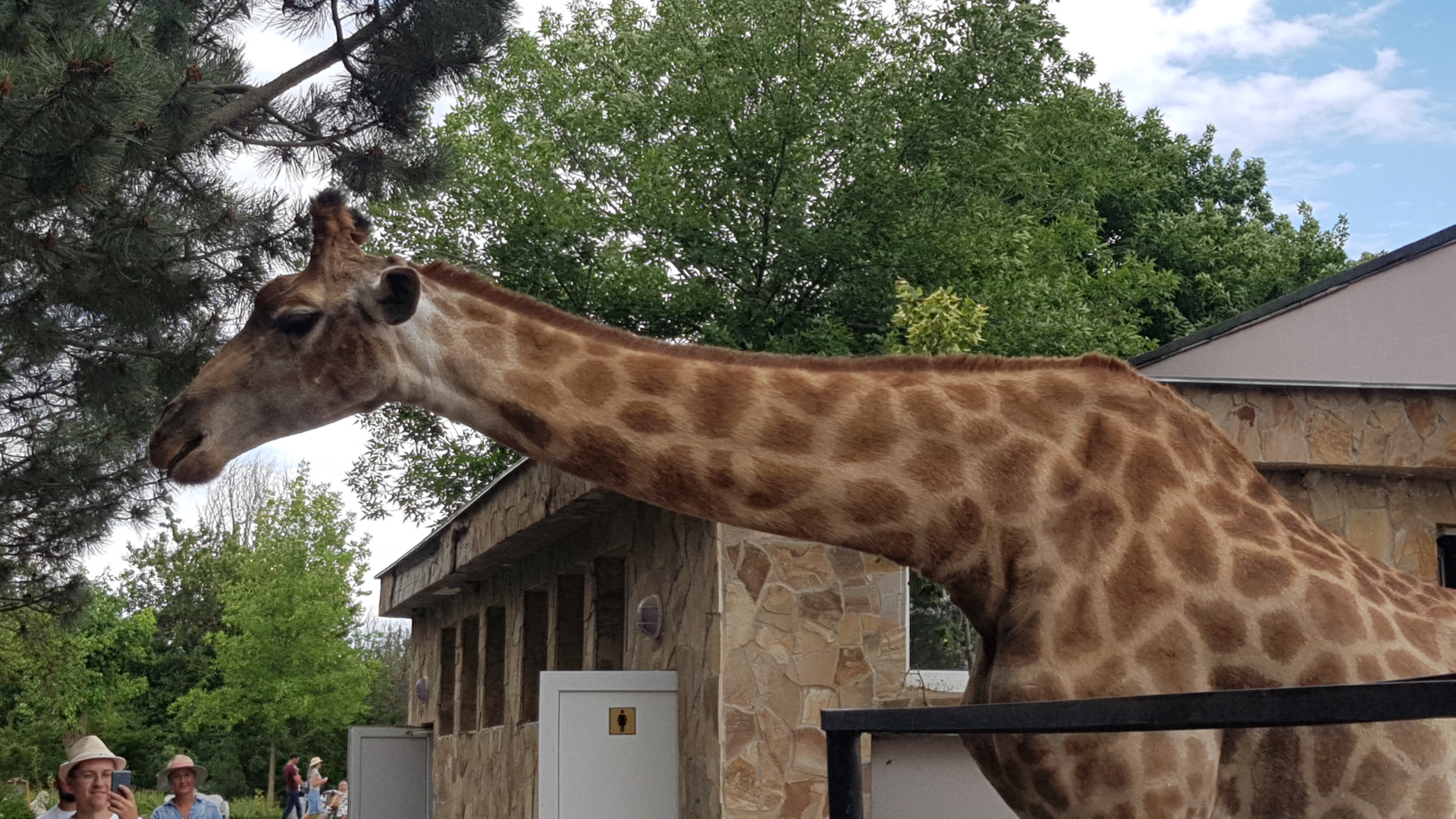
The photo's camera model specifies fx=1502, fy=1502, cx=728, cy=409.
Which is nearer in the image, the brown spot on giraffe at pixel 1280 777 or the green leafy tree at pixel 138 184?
the brown spot on giraffe at pixel 1280 777

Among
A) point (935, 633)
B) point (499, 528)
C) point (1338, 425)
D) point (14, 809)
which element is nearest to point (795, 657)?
point (935, 633)

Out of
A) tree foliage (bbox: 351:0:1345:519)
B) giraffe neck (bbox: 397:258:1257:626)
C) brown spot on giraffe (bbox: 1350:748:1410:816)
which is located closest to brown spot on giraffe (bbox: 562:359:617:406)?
giraffe neck (bbox: 397:258:1257:626)

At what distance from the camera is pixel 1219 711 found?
1.58m

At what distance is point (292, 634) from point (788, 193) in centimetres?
1985

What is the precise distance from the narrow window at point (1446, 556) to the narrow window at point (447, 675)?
39.7 ft

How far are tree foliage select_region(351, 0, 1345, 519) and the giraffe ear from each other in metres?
17.6

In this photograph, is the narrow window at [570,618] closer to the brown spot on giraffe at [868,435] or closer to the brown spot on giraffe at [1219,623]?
the brown spot on giraffe at [868,435]

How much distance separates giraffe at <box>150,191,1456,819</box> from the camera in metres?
3.45

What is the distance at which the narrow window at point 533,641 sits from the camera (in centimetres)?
1414

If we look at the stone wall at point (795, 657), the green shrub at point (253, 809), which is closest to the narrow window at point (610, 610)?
the stone wall at point (795, 657)

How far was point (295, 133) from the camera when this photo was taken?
30.7 ft

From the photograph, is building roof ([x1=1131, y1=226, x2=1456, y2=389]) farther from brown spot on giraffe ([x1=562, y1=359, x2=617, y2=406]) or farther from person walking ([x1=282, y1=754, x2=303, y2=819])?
person walking ([x1=282, y1=754, x2=303, y2=819])

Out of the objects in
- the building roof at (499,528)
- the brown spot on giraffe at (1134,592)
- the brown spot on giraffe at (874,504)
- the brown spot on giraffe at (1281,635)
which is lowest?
the brown spot on giraffe at (1281,635)

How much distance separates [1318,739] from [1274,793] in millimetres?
162
